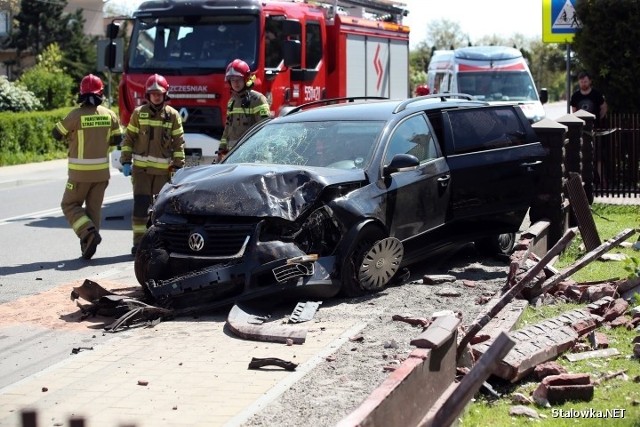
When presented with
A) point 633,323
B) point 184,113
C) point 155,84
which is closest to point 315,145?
point 155,84

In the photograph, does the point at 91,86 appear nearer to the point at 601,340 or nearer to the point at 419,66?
the point at 601,340

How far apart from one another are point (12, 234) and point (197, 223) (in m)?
6.08

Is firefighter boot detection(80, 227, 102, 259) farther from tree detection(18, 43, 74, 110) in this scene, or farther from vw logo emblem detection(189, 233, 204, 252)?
tree detection(18, 43, 74, 110)

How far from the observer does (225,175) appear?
885 centimetres

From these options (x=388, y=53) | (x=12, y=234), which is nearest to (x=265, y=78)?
(x=12, y=234)

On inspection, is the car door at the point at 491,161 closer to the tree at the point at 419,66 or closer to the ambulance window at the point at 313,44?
the ambulance window at the point at 313,44

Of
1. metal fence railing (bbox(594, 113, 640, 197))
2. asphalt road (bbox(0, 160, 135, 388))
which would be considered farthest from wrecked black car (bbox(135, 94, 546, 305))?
metal fence railing (bbox(594, 113, 640, 197))

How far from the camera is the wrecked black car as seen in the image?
8.37 metres

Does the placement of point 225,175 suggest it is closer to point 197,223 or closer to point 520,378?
point 197,223

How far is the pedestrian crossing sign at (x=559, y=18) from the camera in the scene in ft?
58.0

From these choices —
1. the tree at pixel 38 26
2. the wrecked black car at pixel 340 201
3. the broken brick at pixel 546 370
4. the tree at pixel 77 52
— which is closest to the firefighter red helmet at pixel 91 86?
the wrecked black car at pixel 340 201

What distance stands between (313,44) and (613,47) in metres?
4.74

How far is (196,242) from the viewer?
8438 millimetres

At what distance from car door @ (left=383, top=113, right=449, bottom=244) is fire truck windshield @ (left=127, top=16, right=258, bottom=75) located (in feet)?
19.0
